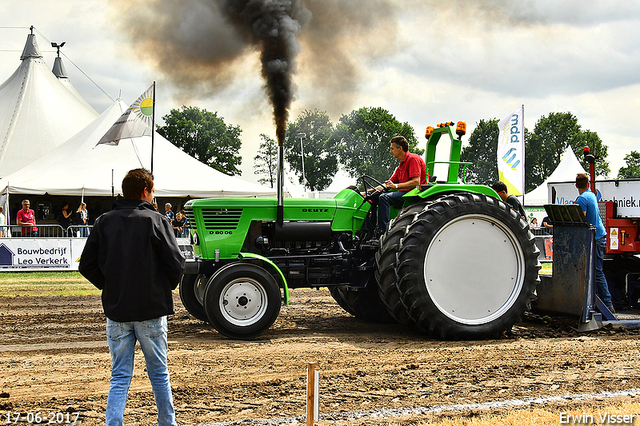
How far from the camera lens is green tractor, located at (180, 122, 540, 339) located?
6.17m

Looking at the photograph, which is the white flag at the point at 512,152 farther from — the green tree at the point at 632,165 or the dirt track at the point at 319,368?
the green tree at the point at 632,165

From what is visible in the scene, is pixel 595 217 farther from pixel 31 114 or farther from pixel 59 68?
pixel 59 68

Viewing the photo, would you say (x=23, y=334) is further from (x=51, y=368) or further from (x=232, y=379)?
(x=232, y=379)

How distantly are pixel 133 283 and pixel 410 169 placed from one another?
4.04 m

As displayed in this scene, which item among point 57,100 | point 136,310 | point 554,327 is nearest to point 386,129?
point 57,100

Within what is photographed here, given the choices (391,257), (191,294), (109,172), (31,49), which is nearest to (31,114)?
(31,49)

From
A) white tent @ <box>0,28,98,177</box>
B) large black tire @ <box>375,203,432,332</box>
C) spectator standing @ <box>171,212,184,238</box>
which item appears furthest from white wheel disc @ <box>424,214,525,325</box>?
white tent @ <box>0,28,98,177</box>

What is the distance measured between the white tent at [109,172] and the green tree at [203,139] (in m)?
32.3

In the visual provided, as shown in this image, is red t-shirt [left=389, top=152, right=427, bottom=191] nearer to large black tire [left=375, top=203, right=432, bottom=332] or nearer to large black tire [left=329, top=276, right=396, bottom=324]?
large black tire [left=375, top=203, right=432, bottom=332]

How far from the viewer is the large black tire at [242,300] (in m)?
6.23

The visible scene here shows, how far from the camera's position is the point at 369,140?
62.0m

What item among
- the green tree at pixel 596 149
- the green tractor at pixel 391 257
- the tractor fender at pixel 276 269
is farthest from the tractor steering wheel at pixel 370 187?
the green tree at pixel 596 149

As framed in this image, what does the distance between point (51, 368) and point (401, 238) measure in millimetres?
3472

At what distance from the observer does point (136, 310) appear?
3283 mm
